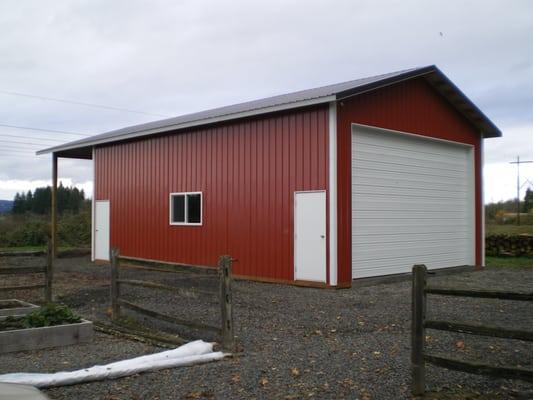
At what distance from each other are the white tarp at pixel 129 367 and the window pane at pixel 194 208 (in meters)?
8.97

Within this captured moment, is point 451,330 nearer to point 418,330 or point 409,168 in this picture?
point 418,330

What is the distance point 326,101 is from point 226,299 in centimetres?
623

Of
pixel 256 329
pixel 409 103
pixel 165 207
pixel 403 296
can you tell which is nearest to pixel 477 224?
pixel 409 103

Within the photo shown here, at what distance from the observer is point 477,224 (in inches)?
669

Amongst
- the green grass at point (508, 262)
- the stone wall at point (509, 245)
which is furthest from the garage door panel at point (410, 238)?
the stone wall at point (509, 245)

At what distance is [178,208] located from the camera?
16328mm

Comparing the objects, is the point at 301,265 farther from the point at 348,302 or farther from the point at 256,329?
the point at 256,329

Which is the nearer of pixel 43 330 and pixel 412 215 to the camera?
pixel 43 330

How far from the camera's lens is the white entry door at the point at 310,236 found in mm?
12297

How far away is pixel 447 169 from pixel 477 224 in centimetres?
209

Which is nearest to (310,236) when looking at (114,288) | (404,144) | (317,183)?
(317,183)

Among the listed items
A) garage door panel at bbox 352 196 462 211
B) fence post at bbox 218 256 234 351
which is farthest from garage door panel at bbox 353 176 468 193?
fence post at bbox 218 256 234 351

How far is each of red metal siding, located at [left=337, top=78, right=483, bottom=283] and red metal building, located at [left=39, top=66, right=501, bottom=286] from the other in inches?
1.6

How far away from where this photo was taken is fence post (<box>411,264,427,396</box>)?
503 centimetres
